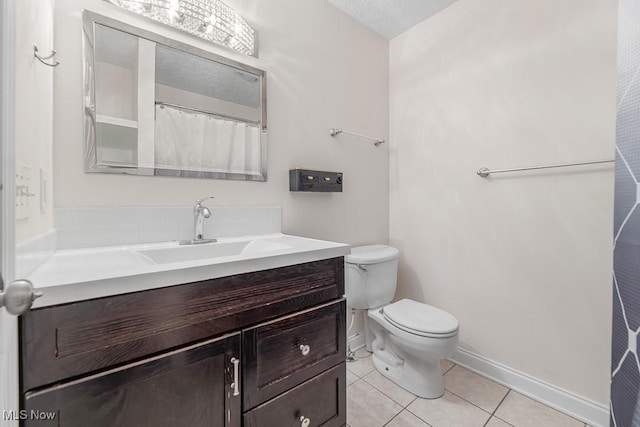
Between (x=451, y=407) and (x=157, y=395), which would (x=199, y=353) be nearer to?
(x=157, y=395)

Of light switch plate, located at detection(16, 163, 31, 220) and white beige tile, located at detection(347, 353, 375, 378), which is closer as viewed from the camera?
light switch plate, located at detection(16, 163, 31, 220)

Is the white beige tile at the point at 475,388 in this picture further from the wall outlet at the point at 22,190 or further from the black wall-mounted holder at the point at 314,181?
the wall outlet at the point at 22,190

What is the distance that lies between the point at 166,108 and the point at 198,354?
39.8 inches

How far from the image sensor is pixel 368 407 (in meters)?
1.41

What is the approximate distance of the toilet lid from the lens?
4.48ft

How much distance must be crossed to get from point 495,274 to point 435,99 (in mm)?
1225

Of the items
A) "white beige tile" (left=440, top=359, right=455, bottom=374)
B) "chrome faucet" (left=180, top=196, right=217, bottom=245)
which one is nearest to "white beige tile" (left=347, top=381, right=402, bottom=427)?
"white beige tile" (left=440, top=359, right=455, bottom=374)

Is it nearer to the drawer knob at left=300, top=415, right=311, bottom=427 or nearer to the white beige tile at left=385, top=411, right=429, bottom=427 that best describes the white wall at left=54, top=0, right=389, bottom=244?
the drawer knob at left=300, top=415, right=311, bottom=427

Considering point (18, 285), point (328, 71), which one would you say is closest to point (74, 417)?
point (18, 285)

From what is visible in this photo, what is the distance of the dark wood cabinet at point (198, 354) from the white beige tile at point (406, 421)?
0.39 meters

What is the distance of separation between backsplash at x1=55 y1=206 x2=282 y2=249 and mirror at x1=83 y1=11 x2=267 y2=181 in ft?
0.54

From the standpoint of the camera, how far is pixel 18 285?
0.35 metres

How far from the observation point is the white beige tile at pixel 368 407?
4.31 ft

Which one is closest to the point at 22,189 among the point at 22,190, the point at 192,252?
the point at 22,190
